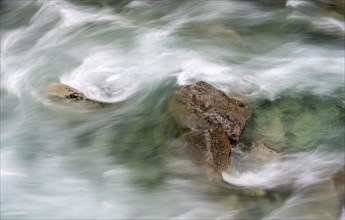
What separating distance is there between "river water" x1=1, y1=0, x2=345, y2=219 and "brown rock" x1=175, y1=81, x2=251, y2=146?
231 millimetres

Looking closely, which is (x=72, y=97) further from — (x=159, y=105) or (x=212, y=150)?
(x=212, y=150)

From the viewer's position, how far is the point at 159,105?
7844mm

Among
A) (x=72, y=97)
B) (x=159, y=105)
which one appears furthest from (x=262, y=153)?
(x=72, y=97)

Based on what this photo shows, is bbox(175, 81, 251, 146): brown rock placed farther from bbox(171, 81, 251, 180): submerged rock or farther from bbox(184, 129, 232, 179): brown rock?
bbox(184, 129, 232, 179): brown rock

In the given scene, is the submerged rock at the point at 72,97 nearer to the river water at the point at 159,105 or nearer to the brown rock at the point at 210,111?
the river water at the point at 159,105

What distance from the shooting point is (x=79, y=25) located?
10258mm

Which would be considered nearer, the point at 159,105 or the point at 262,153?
the point at 262,153

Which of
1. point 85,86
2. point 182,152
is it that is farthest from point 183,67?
point 182,152

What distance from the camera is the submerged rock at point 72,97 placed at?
25.8 feet

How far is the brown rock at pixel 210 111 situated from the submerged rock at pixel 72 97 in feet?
4.89

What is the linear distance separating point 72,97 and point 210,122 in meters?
2.48

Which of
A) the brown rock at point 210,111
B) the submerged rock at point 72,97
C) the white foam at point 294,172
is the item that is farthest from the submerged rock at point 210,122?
the submerged rock at point 72,97

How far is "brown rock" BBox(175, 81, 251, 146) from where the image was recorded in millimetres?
6771

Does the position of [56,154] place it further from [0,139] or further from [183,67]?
[183,67]
